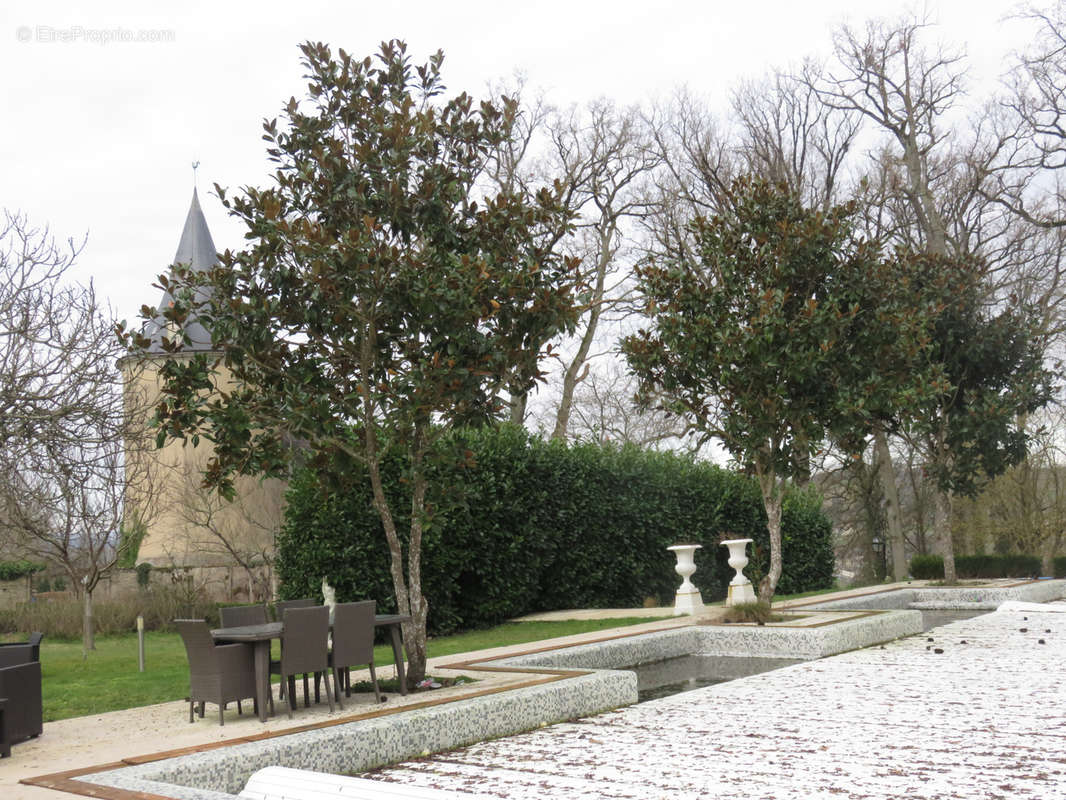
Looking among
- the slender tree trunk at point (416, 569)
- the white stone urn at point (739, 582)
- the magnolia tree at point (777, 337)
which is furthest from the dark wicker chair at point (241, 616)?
the white stone urn at point (739, 582)

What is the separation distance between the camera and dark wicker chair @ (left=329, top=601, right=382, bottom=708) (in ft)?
27.1

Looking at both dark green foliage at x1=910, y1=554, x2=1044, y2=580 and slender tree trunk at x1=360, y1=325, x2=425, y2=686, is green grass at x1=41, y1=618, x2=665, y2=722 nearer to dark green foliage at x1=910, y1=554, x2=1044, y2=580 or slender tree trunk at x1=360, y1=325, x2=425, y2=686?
slender tree trunk at x1=360, y1=325, x2=425, y2=686

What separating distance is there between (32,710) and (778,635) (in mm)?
8978

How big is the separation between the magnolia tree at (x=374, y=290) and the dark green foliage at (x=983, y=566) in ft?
63.6

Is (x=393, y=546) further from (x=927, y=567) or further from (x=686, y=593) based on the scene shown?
(x=927, y=567)

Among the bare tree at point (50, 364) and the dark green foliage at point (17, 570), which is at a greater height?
the bare tree at point (50, 364)

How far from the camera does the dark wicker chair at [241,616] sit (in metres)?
9.26

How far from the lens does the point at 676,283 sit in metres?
14.3

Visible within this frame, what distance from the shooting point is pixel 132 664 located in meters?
13.2

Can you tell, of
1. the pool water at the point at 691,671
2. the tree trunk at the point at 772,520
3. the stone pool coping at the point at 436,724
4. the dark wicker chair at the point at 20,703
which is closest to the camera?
the stone pool coping at the point at 436,724

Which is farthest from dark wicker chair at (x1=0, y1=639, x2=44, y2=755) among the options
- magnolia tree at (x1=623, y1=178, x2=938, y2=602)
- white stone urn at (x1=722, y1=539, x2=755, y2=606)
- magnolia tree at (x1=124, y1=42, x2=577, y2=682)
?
white stone urn at (x1=722, y1=539, x2=755, y2=606)

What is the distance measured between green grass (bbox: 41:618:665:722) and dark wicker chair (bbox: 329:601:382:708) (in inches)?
95.9

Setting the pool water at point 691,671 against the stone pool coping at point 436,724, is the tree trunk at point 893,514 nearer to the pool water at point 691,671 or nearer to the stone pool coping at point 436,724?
the stone pool coping at point 436,724

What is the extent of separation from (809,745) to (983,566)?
21.4 m
